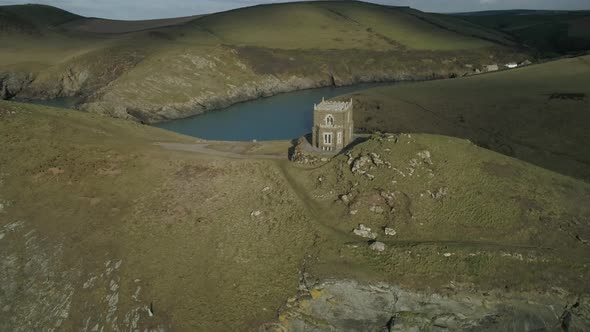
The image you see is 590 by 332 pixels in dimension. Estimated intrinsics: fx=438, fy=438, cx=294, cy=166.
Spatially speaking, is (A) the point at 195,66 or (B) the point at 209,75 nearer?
(A) the point at 195,66

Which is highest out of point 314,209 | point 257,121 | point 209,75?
point 209,75

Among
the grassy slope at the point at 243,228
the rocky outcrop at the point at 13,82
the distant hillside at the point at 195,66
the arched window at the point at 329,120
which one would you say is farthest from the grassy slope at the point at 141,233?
the rocky outcrop at the point at 13,82

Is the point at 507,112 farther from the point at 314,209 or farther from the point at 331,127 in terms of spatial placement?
the point at 314,209

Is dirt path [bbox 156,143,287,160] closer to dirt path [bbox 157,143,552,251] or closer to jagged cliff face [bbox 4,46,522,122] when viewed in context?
dirt path [bbox 157,143,552,251]

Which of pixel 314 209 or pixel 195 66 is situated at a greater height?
pixel 195 66

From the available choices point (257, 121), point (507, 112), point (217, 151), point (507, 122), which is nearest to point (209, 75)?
point (257, 121)

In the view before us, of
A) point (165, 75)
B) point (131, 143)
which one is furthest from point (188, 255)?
point (165, 75)
